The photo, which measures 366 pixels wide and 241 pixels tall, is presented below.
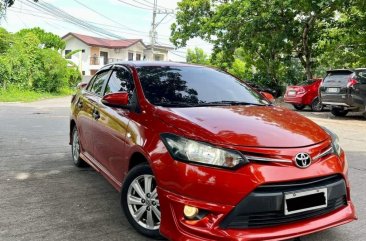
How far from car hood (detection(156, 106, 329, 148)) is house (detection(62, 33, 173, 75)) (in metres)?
46.0

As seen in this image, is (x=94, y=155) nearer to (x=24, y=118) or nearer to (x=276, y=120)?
(x=276, y=120)

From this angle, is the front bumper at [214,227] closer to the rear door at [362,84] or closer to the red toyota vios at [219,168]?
the red toyota vios at [219,168]

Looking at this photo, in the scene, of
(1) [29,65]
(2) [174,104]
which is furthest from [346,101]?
(1) [29,65]

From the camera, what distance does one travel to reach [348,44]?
20.8m

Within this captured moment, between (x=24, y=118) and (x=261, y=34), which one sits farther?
(x=261, y=34)

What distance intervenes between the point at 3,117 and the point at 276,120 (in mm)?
10722

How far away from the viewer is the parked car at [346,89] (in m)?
12.4

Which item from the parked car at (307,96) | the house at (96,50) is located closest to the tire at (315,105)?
the parked car at (307,96)

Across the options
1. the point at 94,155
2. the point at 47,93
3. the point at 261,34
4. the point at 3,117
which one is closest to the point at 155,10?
→ the point at 47,93

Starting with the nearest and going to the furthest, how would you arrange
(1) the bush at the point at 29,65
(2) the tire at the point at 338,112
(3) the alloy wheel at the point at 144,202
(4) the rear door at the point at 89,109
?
(3) the alloy wheel at the point at 144,202, (4) the rear door at the point at 89,109, (2) the tire at the point at 338,112, (1) the bush at the point at 29,65

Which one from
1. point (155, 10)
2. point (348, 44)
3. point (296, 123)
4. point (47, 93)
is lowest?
point (47, 93)

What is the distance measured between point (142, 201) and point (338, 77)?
→ 1114 cm

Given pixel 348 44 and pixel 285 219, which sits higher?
pixel 348 44

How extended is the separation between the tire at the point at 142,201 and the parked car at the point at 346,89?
1060 cm
